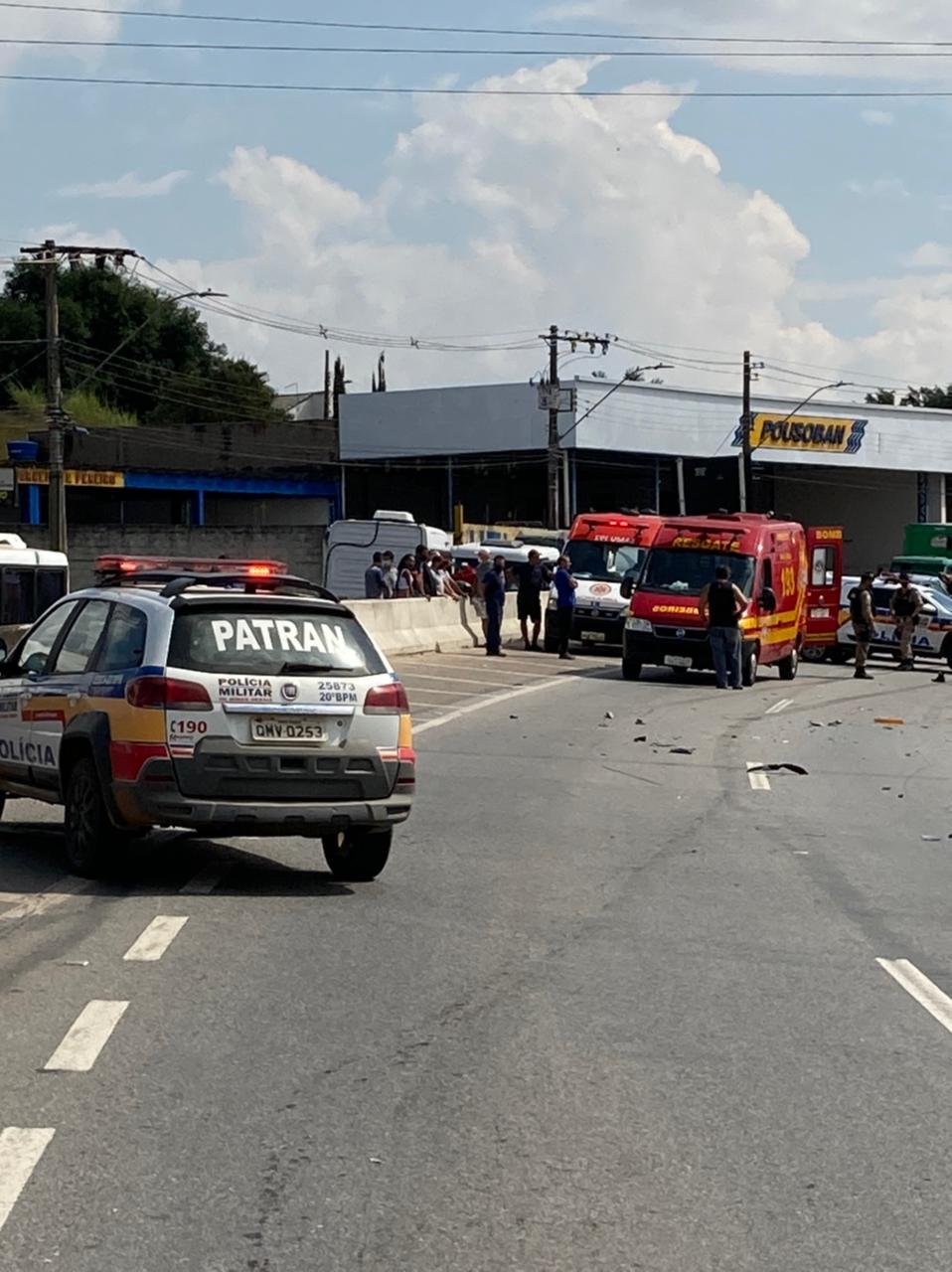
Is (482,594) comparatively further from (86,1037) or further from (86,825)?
(86,1037)

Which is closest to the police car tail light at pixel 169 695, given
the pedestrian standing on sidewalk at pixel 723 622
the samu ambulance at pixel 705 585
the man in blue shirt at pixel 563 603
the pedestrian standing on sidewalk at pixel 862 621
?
the pedestrian standing on sidewalk at pixel 723 622

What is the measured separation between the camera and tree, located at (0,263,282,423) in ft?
335

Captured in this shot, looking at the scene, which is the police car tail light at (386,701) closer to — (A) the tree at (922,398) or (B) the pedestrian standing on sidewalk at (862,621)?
(B) the pedestrian standing on sidewalk at (862,621)

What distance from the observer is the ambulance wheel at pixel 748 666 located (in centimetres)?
3080

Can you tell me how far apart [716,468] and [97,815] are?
71.3 m

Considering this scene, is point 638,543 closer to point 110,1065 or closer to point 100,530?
point 100,530

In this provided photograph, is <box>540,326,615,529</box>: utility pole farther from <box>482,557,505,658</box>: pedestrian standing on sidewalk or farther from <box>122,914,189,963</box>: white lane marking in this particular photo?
<box>122,914,189,963</box>: white lane marking

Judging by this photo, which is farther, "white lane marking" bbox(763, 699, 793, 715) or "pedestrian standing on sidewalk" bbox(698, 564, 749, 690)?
"pedestrian standing on sidewalk" bbox(698, 564, 749, 690)

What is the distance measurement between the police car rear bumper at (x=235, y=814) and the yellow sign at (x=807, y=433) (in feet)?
222

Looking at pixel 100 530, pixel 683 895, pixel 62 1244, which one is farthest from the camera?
pixel 100 530

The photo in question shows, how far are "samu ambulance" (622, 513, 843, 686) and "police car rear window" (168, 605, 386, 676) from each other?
20139 mm

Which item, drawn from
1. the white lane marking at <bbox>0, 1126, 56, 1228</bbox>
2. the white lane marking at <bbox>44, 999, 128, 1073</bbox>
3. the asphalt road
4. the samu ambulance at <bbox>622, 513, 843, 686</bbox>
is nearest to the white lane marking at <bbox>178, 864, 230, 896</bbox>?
the asphalt road

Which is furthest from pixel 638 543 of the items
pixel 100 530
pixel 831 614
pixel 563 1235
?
pixel 563 1235

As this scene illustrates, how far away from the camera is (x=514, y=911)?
34.1 ft
